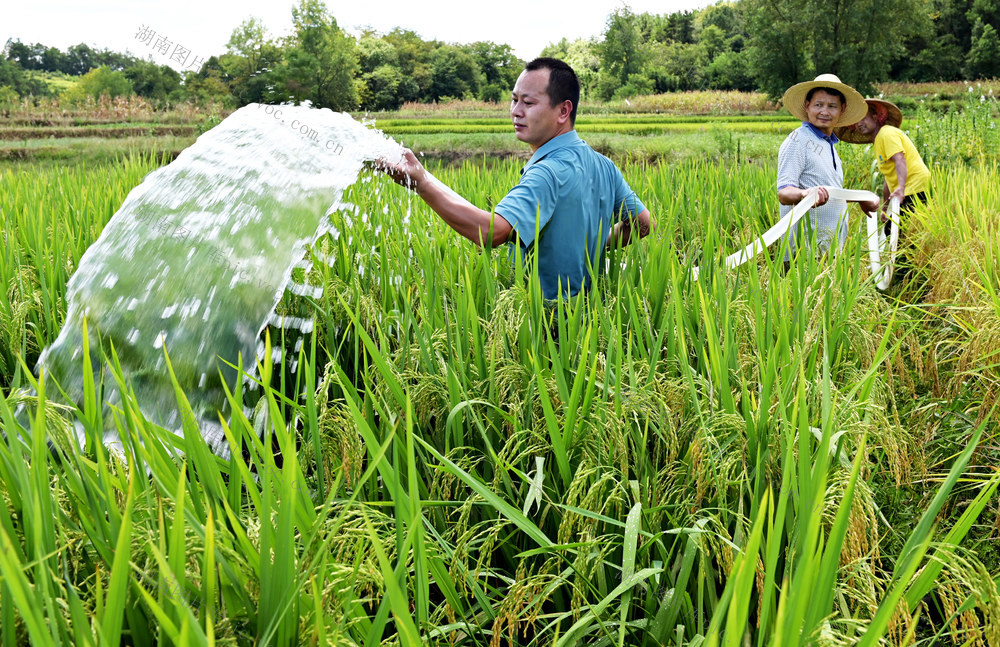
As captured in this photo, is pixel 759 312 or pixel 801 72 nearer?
pixel 759 312

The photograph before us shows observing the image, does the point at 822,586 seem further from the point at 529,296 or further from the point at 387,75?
the point at 387,75

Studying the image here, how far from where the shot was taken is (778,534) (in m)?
0.83

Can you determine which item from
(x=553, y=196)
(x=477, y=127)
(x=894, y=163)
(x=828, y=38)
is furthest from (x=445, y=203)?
(x=828, y=38)

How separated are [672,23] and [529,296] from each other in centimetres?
6329

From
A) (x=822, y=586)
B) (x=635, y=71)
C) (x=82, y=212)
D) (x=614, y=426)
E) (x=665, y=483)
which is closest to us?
(x=822, y=586)

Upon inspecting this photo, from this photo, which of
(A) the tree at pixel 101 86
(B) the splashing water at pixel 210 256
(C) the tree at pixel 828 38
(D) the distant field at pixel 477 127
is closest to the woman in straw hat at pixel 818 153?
(B) the splashing water at pixel 210 256

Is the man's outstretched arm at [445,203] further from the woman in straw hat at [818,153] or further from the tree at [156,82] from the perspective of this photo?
the tree at [156,82]

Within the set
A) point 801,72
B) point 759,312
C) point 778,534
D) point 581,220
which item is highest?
point 801,72

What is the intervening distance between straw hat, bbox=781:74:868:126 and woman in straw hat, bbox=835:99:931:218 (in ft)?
1.01

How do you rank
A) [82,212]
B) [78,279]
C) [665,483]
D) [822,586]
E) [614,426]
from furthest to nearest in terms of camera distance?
[82,212]
[78,279]
[665,483]
[614,426]
[822,586]

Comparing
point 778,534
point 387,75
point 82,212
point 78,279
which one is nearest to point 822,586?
A: point 778,534

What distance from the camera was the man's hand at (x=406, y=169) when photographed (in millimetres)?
1815

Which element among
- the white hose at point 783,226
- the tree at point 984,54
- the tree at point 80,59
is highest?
the tree at point 80,59

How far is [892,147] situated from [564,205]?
2.95 meters
